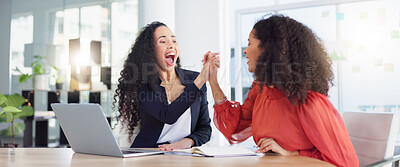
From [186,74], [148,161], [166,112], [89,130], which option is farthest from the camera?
[186,74]

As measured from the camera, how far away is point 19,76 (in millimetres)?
5164

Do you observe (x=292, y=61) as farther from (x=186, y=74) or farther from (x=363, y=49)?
(x=363, y=49)

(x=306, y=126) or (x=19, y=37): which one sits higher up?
(x=19, y=37)

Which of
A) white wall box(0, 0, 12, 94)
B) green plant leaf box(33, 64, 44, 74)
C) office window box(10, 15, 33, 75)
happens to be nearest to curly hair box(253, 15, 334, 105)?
green plant leaf box(33, 64, 44, 74)

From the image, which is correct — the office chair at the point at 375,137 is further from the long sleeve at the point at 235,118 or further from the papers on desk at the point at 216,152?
the papers on desk at the point at 216,152

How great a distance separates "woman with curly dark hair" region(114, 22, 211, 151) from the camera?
2.13 meters

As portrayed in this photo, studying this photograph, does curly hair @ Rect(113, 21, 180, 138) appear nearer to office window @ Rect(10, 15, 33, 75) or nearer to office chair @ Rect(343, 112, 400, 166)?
office chair @ Rect(343, 112, 400, 166)

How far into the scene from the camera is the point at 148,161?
4.63 feet

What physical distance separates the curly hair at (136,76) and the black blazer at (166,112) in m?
0.04

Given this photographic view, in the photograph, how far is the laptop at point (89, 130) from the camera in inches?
57.4

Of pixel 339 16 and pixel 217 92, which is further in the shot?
pixel 339 16

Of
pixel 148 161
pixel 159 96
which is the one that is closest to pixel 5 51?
pixel 159 96

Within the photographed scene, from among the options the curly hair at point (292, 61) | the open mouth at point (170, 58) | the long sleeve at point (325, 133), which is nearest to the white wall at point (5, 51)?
the open mouth at point (170, 58)

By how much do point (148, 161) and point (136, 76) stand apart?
37.8 inches
